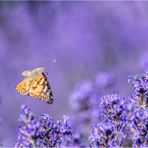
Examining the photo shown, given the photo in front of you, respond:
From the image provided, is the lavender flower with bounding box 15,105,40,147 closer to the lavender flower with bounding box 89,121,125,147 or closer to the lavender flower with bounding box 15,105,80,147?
the lavender flower with bounding box 15,105,80,147

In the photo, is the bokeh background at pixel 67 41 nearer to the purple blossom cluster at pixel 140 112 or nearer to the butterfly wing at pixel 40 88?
the butterfly wing at pixel 40 88

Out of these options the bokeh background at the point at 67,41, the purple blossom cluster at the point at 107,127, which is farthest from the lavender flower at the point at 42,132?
the bokeh background at the point at 67,41

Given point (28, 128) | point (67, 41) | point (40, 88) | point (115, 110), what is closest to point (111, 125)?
point (115, 110)

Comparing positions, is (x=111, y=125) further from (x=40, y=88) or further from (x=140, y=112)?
(x=40, y=88)

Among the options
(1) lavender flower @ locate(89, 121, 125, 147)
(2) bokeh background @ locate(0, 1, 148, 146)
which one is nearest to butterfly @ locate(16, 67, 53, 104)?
(1) lavender flower @ locate(89, 121, 125, 147)

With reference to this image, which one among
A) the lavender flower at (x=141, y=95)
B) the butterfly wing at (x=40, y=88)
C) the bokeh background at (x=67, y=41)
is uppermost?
the bokeh background at (x=67, y=41)
